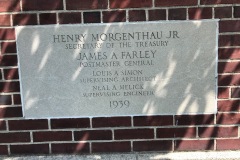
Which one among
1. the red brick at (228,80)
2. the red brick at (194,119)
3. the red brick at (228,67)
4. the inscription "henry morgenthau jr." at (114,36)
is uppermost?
the inscription "henry morgenthau jr." at (114,36)

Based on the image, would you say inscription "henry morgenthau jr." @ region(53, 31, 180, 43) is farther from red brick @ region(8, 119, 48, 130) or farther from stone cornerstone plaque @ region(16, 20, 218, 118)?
red brick @ region(8, 119, 48, 130)

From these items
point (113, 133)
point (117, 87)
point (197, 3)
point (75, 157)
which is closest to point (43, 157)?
point (75, 157)

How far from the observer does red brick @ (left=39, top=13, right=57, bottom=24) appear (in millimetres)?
3314

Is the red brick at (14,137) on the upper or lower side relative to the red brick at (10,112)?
lower

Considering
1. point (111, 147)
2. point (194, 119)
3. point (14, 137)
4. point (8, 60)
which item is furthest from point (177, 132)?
point (8, 60)

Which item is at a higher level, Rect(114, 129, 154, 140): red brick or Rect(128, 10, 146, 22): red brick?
Rect(128, 10, 146, 22): red brick

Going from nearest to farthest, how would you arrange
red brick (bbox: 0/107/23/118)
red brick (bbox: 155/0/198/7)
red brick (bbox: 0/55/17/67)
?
red brick (bbox: 155/0/198/7), red brick (bbox: 0/55/17/67), red brick (bbox: 0/107/23/118)

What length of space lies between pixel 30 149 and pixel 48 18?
1012 mm

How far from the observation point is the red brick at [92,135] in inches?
139

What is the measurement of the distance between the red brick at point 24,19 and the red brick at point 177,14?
95 centimetres

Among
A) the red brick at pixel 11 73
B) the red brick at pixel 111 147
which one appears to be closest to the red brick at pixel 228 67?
the red brick at pixel 111 147

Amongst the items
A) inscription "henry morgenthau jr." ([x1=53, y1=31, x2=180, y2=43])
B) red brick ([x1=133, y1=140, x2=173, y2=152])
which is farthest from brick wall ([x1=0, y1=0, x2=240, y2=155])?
inscription "henry morgenthau jr." ([x1=53, y1=31, x2=180, y2=43])

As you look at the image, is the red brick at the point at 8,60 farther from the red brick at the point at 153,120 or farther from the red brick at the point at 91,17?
the red brick at the point at 153,120

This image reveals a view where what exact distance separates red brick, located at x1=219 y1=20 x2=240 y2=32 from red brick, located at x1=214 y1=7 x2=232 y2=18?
42mm
